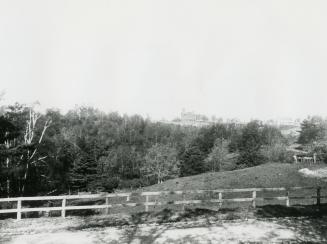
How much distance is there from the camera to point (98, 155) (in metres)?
77.0

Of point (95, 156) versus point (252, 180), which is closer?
point (252, 180)

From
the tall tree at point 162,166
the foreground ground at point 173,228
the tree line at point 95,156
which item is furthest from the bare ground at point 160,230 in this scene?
the tall tree at point 162,166

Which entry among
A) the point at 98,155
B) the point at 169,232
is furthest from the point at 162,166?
the point at 169,232

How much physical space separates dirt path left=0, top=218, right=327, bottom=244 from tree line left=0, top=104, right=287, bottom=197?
17636 millimetres

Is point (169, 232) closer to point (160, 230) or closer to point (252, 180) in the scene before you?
point (160, 230)

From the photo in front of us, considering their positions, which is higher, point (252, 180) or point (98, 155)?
point (98, 155)

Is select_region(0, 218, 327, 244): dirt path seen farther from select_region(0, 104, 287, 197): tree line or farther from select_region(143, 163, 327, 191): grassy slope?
select_region(143, 163, 327, 191): grassy slope

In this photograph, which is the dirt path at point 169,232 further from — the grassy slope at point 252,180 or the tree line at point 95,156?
the grassy slope at point 252,180

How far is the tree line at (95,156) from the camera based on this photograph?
123ft

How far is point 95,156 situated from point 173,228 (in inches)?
2144

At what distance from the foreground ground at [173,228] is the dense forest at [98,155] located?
1762cm

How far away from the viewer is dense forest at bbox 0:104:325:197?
37781 mm

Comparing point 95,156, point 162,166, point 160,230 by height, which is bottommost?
point 162,166

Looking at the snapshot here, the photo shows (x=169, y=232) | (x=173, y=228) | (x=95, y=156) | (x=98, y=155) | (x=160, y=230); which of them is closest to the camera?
(x=169, y=232)
